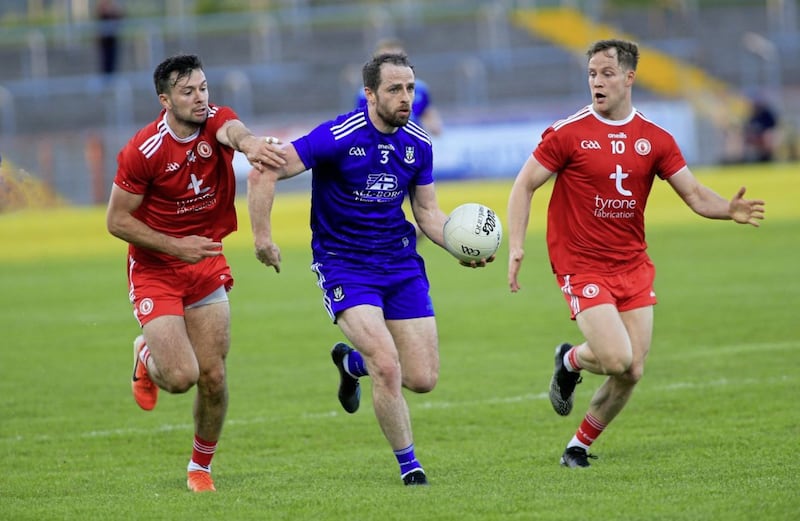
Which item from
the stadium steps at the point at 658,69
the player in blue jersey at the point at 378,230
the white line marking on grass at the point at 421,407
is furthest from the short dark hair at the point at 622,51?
the stadium steps at the point at 658,69

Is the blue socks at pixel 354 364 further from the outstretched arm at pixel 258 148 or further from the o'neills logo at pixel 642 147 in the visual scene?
the o'neills logo at pixel 642 147

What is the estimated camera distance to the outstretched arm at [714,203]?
8.33 meters

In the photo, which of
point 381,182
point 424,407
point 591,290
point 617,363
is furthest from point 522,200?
point 424,407

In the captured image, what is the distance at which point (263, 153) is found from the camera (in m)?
7.71

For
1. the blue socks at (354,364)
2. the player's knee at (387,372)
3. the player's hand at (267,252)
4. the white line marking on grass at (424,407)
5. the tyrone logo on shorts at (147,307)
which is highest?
the player's hand at (267,252)

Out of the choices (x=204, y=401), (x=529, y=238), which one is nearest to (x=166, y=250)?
(x=204, y=401)

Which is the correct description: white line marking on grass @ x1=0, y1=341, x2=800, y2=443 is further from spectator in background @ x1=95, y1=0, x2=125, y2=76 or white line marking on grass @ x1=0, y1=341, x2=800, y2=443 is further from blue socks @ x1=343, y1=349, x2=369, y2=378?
spectator in background @ x1=95, y1=0, x2=125, y2=76

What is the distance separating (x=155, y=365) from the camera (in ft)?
26.9

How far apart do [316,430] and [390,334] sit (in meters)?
2.25

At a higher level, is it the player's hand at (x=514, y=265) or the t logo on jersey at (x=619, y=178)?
the t logo on jersey at (x=619, y=178)

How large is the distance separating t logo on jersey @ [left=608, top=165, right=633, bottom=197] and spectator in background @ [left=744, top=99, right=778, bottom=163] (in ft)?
75.1

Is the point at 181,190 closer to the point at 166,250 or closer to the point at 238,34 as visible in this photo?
the point at 166,250

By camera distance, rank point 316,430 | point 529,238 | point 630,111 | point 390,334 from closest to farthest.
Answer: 1. point 390,334
2. point 630,111
3. point 316,430
4. point 529,238

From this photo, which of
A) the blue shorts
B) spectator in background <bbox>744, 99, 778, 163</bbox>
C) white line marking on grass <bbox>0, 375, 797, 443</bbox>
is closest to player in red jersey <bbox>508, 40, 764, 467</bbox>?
the blue shorts
